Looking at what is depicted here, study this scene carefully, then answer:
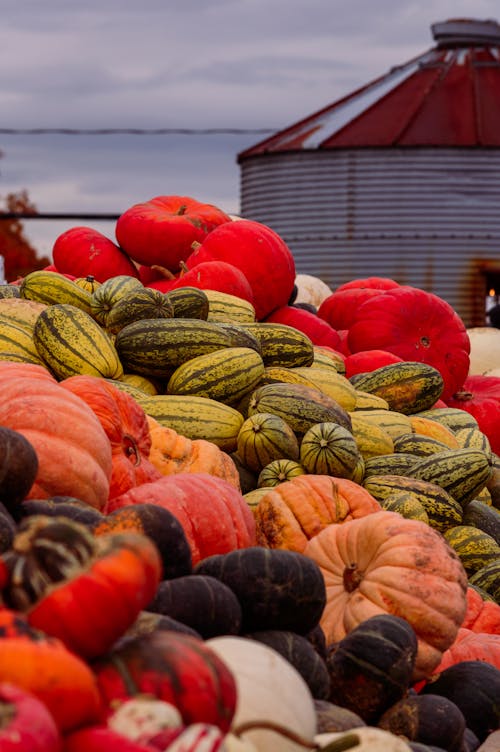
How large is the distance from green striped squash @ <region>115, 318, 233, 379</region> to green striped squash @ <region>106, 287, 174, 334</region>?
93 mm

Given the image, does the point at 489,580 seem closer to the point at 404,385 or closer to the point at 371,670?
the point at 404,385

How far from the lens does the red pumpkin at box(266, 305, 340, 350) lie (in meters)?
6.90

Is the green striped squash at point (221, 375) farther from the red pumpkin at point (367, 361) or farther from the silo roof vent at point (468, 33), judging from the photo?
the silo roof vent at point (468, 33)

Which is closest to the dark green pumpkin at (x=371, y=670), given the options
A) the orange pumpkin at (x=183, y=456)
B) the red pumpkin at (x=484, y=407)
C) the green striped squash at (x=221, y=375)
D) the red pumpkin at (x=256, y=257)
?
the orange pumpkin at (x=183, y=456)

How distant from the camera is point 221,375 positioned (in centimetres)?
502

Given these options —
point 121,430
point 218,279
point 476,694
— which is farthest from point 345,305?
point 476,694

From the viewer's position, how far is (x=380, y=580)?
137 inches

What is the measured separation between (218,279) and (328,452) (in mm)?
2017

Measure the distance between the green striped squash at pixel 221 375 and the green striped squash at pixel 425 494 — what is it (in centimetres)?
69

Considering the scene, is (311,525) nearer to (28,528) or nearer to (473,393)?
(28,528)

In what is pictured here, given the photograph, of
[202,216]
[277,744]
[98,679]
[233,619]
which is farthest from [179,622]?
[202,216]

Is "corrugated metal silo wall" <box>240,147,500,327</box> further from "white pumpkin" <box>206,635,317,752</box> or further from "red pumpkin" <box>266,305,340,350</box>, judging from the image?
"white pumpkin" <box>206,635,317,752</box>

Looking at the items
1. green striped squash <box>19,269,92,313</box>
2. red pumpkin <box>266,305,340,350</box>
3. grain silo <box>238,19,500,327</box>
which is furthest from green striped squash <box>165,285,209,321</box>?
grain silo <box>238,19,500,327</box>

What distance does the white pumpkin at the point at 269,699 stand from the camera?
1.88 meters
